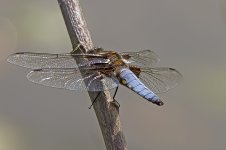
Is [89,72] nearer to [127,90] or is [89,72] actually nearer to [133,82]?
[133,82]

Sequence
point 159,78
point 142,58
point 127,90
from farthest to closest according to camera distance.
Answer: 1. point 127,90
2. point 142,58
3. point 159,78

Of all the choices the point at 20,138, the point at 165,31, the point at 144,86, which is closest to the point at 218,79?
the point at 165,31

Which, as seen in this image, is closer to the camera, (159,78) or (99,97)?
(99,97)

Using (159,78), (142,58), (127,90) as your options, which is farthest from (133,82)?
(127,90)

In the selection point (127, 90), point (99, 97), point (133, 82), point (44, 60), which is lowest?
point (99, 97)

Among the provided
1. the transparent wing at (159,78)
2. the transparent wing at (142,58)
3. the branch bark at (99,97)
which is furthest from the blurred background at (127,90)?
the branch bark at (99,97)

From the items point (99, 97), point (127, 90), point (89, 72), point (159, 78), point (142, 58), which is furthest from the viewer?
point (127, 90)

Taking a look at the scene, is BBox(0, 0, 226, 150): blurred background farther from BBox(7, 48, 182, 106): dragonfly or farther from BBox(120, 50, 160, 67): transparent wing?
BBox(7, 48, 182, 106): dragonfly

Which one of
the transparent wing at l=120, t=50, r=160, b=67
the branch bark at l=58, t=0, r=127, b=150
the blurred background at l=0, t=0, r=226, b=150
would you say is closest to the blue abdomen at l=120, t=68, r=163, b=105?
the transparent wing at l=120, t=50, r=160, b=67
